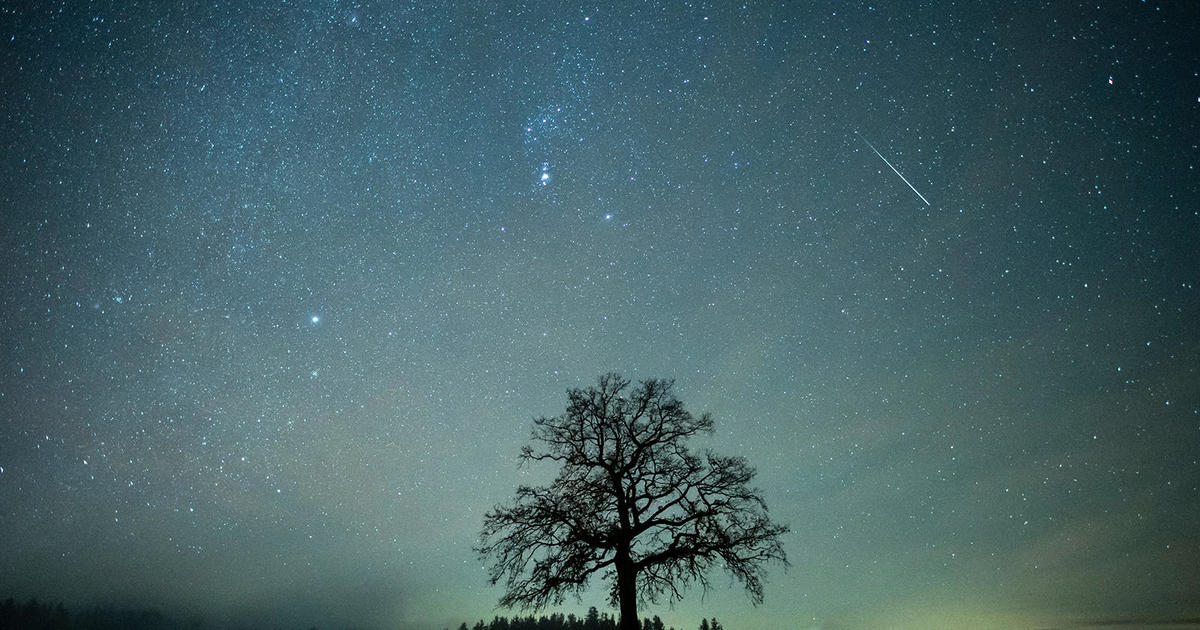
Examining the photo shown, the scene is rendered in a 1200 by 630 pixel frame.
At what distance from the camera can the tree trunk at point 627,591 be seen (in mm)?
15281

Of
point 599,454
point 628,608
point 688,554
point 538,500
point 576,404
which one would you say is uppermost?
point 576,404

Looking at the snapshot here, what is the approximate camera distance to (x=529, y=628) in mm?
73812

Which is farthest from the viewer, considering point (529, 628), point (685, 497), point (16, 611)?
point (16, 611)

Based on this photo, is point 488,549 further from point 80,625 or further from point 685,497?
point 80,625

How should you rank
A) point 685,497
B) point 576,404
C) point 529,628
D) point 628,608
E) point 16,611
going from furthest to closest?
point 16,611 < point 529,628 < point 576,404 < point 685,497 < point 628,608

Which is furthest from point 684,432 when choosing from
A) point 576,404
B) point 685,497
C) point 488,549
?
point 488,549

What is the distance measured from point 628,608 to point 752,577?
11.5ft

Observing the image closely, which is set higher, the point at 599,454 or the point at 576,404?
the point at 576,404

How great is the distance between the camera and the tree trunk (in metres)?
15.3

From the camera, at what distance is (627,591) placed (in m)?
15.6

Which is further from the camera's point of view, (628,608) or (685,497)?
(685,497)

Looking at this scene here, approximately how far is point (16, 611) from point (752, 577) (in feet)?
571

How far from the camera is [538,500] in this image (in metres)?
16.3

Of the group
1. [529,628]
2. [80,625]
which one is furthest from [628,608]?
[80,625]
